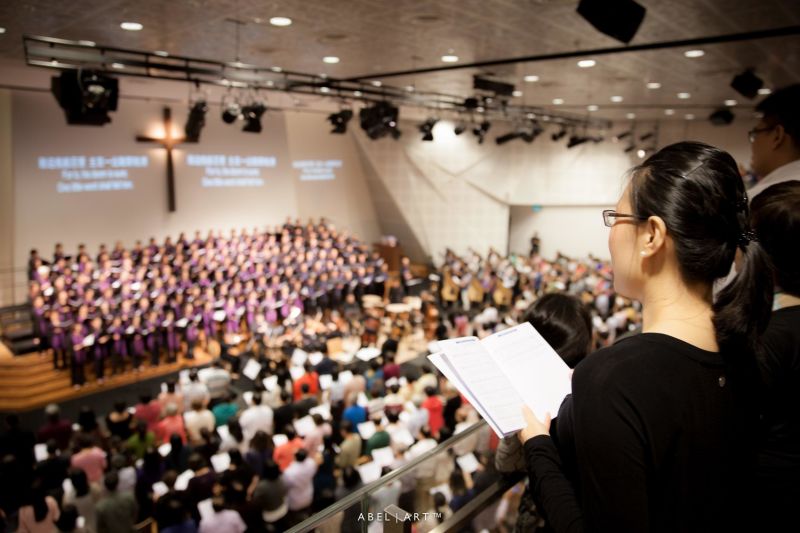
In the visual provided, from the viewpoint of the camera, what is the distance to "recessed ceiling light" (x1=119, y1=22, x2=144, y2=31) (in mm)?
6375

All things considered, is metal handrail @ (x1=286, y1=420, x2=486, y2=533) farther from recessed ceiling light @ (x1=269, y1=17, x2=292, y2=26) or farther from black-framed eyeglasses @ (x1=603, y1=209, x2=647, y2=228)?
recessed ceiling light @ (x1=269, y1=17, x2=292, y2=26)

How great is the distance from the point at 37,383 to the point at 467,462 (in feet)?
30.0

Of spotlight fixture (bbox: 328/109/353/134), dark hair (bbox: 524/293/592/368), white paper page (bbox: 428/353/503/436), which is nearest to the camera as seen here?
white paper page (bbox: 428/353/503/436)

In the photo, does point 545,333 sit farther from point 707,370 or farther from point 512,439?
point 707,370

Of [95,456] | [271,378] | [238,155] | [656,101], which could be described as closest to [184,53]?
[271,378]

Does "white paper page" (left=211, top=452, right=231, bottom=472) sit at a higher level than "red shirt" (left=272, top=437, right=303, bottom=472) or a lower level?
lower

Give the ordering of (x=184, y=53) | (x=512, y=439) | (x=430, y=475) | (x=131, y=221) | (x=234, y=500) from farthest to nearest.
A: (x=131, y=221) → (x=184, y=53) → (x=234, y=500) → (x=430, y=475) → (x=512, y=439)

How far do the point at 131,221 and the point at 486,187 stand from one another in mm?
11091

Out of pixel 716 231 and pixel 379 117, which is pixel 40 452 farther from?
pixel 379 117

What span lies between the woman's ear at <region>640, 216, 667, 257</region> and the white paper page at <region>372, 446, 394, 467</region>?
4241 mm

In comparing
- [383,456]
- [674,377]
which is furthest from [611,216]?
[383,456]

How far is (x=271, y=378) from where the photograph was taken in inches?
284

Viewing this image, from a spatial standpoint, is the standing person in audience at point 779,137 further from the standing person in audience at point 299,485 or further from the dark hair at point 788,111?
the standing person in audience at point 299,485

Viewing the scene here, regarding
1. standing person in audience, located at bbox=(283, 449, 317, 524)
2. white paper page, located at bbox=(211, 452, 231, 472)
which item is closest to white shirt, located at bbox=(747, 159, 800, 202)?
standing person in audience, located at bbox=(283, 449, 317, 524)
